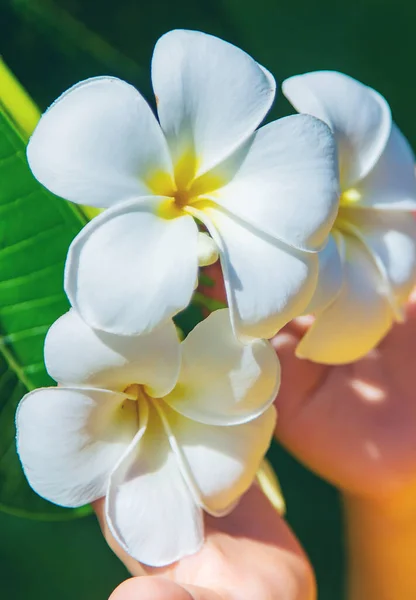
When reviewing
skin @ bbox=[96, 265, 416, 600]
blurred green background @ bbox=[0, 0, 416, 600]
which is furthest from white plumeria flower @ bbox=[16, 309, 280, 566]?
blurred green background @ bbox=[0, 0, 416, 600]

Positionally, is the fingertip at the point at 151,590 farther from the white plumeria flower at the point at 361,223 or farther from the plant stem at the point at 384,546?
the plant stem at the point at 384,546

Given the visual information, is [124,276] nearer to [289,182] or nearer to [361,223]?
[289,182]

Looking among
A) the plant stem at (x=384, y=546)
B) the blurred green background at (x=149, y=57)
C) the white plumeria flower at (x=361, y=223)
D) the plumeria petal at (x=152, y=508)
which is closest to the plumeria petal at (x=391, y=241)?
the white plumeria flower at (x=361, y=223)

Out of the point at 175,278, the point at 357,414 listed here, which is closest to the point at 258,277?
the point at 175,278

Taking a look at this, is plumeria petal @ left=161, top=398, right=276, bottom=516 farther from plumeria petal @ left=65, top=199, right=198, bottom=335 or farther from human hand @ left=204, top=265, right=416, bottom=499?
human hand @ left=204, top=265, right=416, bottom=499

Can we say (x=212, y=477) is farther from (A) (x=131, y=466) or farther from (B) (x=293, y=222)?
(B) (x=293, y=222)
